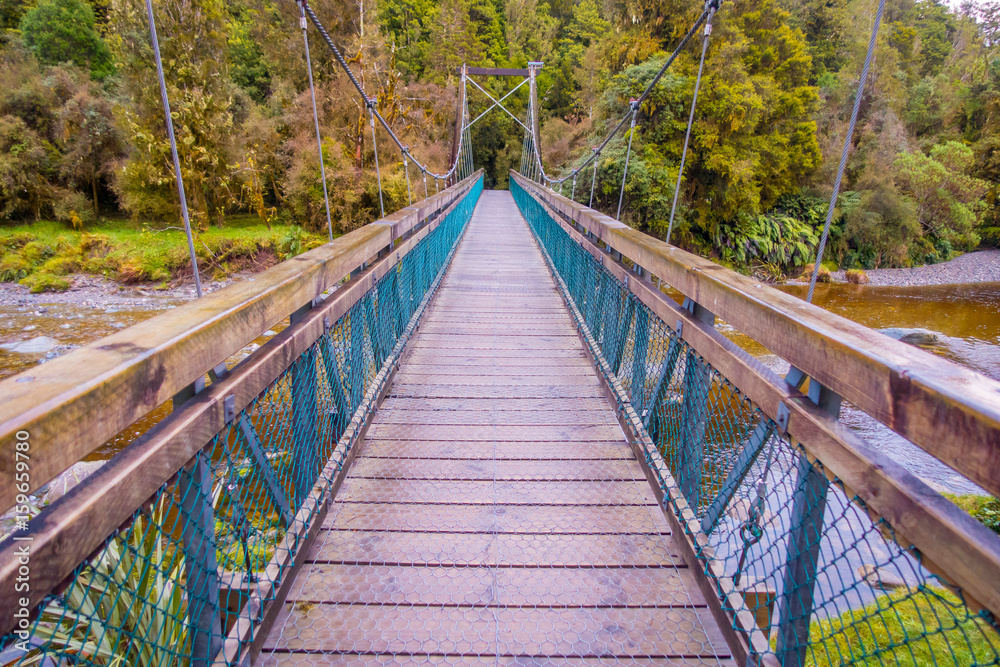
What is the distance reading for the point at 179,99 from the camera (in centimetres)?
1450

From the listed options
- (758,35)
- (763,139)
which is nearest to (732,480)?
(763,139)

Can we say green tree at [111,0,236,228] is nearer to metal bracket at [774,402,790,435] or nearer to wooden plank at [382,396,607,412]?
wooden plank at [382,396,607,412]

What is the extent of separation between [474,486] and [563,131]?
75.9 ft

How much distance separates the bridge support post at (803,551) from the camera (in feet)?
A: 2.90

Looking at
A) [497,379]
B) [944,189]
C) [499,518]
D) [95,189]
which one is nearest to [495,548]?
[499,518]

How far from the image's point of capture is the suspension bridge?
0.61 meters

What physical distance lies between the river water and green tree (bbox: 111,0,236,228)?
188 inches

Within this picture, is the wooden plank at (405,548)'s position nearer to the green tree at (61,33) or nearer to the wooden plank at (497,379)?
the wooden plank at (497,379)

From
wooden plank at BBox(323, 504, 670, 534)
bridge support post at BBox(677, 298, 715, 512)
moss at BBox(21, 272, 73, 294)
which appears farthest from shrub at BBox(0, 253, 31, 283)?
bridge support post at BBox(677, 298, 715, 512)

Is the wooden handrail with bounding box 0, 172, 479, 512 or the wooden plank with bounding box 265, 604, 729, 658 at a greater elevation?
the wooden handrail with bounding box 0, 172, 479, 512

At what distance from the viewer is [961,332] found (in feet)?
37.7

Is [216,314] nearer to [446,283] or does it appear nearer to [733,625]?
[733,625]

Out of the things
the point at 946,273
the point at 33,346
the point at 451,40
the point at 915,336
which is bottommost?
the point at 915,336

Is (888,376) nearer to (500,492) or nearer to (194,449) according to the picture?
(194,449)
